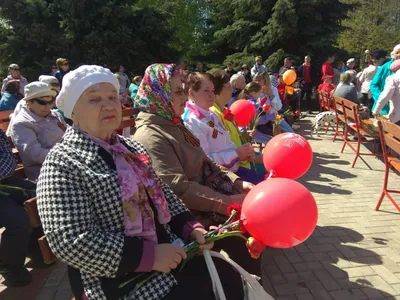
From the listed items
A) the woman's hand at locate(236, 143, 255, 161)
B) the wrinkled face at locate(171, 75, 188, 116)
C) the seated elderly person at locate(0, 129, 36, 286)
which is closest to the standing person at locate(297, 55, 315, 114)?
the woman's hand at locate(236, 143, 255, 161)

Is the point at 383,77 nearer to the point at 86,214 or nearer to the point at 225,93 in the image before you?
the point at 225,93

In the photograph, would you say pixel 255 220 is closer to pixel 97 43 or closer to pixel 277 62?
pixel 277 62

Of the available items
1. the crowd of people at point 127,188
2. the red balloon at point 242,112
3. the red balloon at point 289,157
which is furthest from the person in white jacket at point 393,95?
the red balloon at point 289,157

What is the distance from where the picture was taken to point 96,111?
1743mm

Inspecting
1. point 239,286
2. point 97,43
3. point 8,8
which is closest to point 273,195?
point 239,286

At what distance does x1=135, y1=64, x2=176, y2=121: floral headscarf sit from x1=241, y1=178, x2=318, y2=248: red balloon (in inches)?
44.5

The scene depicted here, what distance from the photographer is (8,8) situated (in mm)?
16297

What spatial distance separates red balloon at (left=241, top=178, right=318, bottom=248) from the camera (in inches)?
64.6

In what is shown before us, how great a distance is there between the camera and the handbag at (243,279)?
1.73m

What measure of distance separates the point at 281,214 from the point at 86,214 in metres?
0.87

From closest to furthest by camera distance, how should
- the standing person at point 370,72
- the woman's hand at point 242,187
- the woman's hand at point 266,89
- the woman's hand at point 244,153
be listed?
1. the woman's hand at point 242,187
2. the woman's hand at point 244,153
3. the woman's hand at point 266,89
4. the standing person at point 370,72

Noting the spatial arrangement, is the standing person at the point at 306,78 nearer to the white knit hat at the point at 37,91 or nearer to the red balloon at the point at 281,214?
the white knit hat at the point at 37,91

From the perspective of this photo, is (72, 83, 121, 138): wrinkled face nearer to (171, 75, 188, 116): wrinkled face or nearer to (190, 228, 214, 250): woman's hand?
(190, 228, 214, 250): woman's hand

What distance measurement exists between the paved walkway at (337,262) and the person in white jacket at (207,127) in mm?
875
